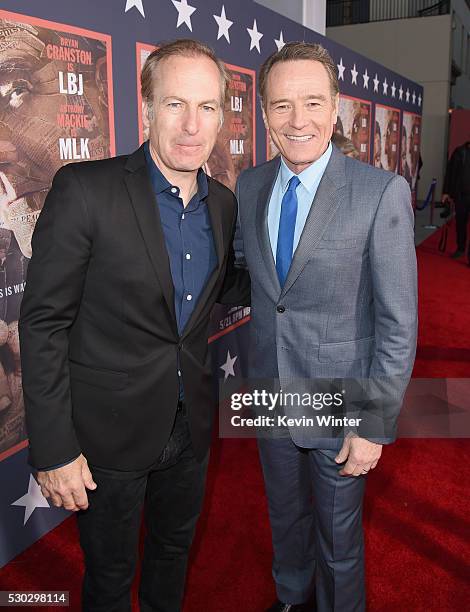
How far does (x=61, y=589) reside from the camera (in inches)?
93.7

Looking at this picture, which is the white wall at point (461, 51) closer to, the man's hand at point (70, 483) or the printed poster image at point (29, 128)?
the printed poster image at point (29, 128)

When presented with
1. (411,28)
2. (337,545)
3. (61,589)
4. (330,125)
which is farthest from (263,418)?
(411,28)

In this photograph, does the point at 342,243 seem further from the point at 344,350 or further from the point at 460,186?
the point at 460,186

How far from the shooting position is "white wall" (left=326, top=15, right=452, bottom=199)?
16078 millimetres

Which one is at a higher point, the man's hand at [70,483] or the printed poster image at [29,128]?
the printed poster image at [29,128]

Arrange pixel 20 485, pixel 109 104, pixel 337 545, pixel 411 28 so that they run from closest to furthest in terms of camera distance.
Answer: pixel 337 545 < pixel 20 485 < pixel 109 104 < pixel 411 28

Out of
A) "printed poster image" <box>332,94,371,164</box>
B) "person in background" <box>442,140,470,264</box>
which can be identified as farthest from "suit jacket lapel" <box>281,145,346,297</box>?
"person in background" <box>442,140,470,264</box>

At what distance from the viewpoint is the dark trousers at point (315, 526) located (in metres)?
1.79

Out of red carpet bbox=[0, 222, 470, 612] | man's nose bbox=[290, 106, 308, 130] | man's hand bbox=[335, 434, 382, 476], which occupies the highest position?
man's nose bbox=[290, 106, 308, 130]

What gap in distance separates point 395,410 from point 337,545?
0.49 meters

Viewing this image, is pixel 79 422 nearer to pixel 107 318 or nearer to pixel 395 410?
pixel 107 318

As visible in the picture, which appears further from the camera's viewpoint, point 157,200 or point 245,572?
point 245,572

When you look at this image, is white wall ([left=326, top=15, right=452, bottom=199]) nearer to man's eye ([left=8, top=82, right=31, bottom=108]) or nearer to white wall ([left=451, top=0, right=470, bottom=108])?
white wall ([left=451, top=0, right=470, bottom=108])

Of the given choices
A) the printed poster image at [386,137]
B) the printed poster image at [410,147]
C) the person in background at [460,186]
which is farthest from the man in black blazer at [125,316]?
the printed poster image at [410,147]
